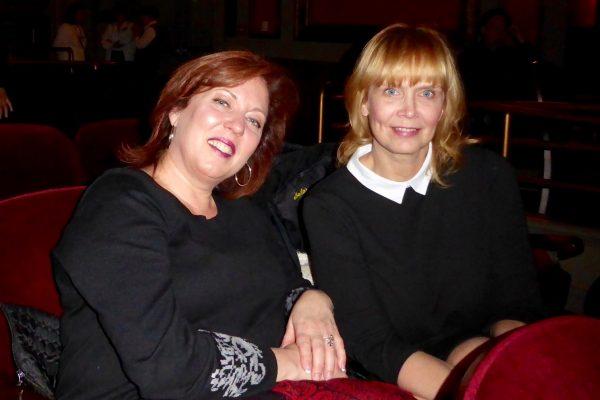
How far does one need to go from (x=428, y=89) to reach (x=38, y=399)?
116cm

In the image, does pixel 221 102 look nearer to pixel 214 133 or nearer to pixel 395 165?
pixel 214 133

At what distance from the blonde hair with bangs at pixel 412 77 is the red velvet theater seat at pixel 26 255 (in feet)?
2.55

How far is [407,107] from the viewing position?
1.67 metres

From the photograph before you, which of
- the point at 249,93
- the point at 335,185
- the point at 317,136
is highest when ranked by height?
the point at 249,93

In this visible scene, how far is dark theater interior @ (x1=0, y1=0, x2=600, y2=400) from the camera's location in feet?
3.77

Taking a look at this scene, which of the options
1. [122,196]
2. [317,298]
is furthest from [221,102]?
[317,298]

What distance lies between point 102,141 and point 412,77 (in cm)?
146

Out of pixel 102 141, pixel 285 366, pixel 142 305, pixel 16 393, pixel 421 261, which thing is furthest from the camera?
pixel 102 141

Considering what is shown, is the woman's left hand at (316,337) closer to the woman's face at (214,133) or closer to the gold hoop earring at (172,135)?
the woman's face at (214,133)

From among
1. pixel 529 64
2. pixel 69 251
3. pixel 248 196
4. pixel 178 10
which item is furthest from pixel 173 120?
pixel 178 10

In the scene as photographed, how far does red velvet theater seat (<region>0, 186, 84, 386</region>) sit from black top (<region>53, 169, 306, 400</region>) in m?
0.20

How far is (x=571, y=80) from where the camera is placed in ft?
22.3

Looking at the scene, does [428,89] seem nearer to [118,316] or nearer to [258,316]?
[258,316]

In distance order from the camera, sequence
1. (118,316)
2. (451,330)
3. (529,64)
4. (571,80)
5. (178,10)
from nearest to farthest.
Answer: (118,316)
(451,330)
(529,64)
(571,80)
(178,10)
